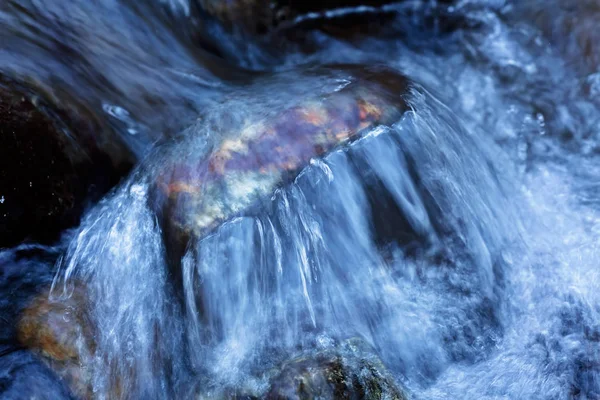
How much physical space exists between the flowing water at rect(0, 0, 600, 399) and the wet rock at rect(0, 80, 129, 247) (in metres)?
0.11

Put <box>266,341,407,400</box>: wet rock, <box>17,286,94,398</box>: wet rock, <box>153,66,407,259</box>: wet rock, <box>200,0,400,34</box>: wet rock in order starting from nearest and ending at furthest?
<box>266,341,407,400</box>: wet rock → <box>17,286,94,398</box>: wet rock → <box>153,66,407,259</box>: wet rock → <box>200,0,400,34</box>: wet rock

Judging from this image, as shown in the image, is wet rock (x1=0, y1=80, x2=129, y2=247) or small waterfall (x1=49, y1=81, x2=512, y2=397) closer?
small waterfall (x1=49, y1=81, x2=512, y2=397)

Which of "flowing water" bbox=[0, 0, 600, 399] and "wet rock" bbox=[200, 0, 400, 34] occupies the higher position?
"wet rock" bbox=[200, 0, 400, 34]

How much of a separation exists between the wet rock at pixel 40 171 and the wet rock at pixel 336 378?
1.48 m

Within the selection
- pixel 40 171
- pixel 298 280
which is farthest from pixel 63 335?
pixel 298 280

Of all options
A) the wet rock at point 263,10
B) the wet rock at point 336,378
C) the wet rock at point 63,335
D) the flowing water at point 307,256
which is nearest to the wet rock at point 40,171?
the flowing water at point 307,256

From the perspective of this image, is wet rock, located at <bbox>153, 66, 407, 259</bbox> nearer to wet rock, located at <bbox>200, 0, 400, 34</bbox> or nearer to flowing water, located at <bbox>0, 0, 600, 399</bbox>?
flowing water, located at <bbox>0, 0, 600, 399</bbox>

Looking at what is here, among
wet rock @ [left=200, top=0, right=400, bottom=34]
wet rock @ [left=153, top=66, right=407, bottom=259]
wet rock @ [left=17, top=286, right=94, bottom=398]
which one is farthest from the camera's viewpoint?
wet rock @ [left=200, top=0, right=400, bottom=34]

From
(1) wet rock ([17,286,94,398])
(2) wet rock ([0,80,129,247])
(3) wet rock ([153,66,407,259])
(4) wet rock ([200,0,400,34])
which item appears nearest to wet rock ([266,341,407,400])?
(3) wet rock ([153,66,407,259])

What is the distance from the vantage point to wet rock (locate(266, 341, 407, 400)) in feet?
8.11

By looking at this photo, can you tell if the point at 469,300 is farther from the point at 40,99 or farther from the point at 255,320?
the point at 40,99

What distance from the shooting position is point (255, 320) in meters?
2.84

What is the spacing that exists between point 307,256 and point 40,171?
4.78 ft

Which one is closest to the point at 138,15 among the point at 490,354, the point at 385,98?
the point at 385,98
